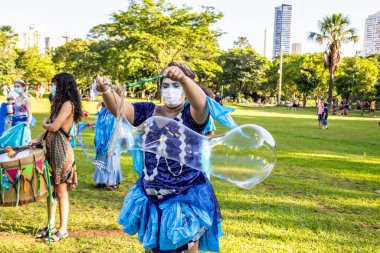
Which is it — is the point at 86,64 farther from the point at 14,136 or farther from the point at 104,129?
the point at 104,129

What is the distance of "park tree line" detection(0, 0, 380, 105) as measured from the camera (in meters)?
34.5

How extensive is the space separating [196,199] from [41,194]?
208 centimetres

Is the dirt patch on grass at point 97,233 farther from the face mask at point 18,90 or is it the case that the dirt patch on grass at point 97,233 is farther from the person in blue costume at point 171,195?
the face mask at point 18,90

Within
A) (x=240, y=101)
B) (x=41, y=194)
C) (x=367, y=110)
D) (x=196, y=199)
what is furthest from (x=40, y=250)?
(x=240, y=101)

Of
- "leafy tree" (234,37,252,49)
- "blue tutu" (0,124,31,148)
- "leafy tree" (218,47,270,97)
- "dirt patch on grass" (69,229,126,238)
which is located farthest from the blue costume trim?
"leafy tree" (234,37,252,49)

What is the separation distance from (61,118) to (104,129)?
94.0 inches

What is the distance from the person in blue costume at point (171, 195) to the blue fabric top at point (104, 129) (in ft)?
12.6

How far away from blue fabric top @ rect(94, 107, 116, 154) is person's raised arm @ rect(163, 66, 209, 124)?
4.15 metres

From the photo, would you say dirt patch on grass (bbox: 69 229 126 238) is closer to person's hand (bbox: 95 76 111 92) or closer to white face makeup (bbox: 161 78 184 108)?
white face makeup (bbox: 161 78 184 108)

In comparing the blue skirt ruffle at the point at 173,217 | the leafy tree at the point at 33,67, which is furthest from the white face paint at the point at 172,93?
the leafy tree at the point at 33,67

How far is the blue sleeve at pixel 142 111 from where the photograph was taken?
2779mm

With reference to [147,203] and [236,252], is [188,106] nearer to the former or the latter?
[147,203]

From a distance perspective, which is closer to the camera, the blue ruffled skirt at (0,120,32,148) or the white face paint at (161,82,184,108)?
the white face paint at (161,82,184,108)

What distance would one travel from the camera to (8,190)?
3650 millimetres
